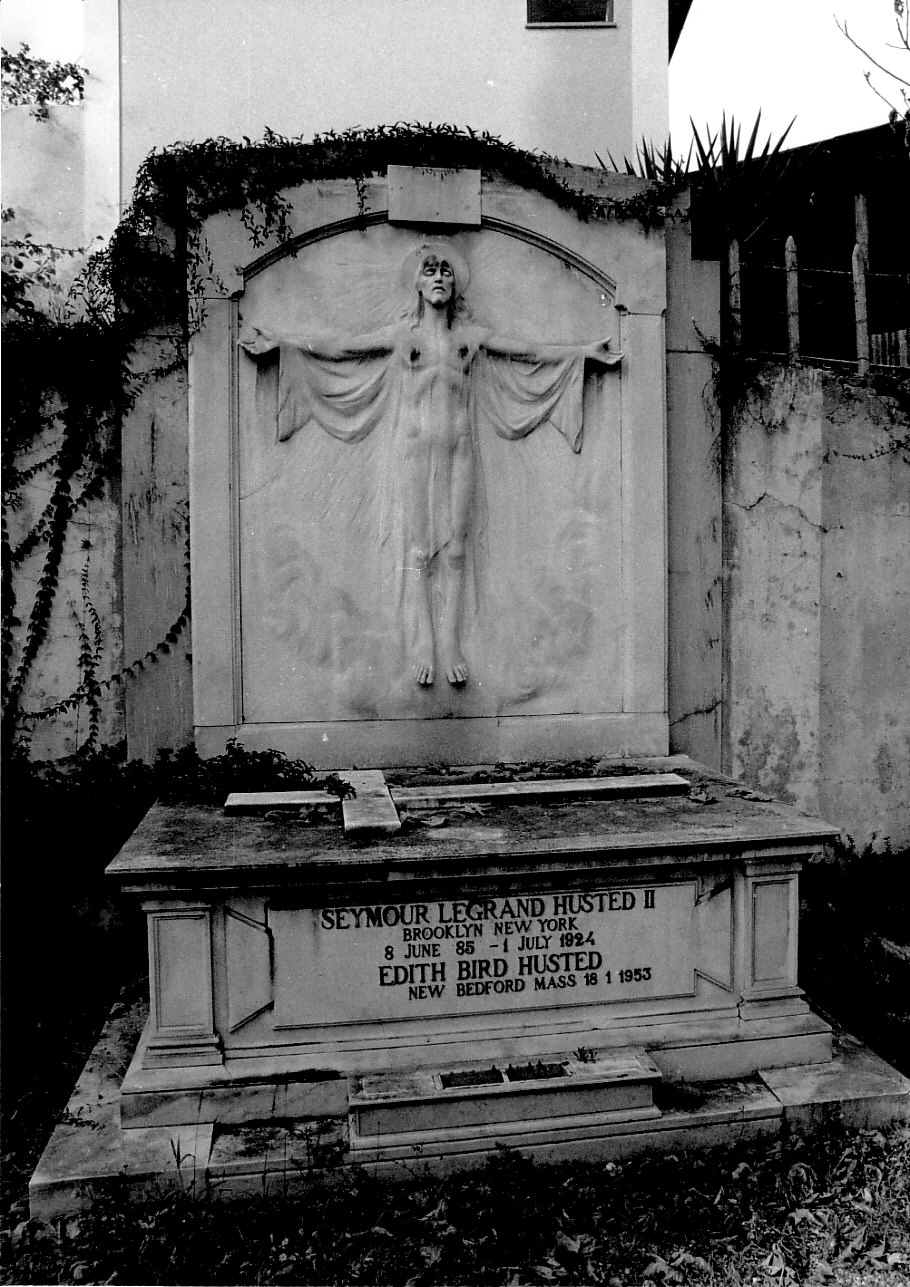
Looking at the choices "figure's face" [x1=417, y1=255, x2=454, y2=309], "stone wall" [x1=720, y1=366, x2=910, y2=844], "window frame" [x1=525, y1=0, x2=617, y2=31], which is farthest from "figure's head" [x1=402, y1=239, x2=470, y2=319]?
"window frame" [x1=525, y1=0, x2=617, y2=31]

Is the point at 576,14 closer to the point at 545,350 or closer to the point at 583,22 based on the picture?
the point at 583,22

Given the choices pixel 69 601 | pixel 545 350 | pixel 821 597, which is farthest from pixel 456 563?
pixel 821 597

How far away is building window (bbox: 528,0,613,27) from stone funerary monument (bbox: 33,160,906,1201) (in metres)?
3.26

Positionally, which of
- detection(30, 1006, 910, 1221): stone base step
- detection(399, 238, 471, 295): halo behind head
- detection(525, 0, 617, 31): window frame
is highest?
detection(525, 0, 617, 31): window frame

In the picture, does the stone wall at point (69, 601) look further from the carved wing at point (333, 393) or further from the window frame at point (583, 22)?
the window frame at point (583, 22)

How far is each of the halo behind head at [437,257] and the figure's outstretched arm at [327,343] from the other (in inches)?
12.0

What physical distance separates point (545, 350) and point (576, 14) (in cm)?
413

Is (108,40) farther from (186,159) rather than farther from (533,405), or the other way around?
(533,405)

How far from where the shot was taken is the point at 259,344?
514cm

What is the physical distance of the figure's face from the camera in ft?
17.0

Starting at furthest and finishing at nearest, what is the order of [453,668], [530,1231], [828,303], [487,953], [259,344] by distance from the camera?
[828,303], [453,668], [259,344], [487,953], [530,1231]

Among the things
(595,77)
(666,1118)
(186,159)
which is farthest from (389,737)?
(595,77)

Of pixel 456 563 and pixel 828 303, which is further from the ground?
pixel 828 303

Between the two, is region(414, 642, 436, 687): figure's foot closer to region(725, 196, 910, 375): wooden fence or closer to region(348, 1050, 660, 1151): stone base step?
region(348, 1050, 660, 1151): stone base step
